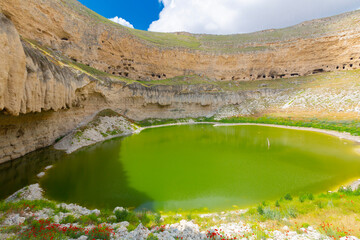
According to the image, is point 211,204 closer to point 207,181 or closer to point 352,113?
point 207,181

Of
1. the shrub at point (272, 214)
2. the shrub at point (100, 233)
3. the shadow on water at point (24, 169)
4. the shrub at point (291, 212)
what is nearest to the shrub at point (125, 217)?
the shrub at point (100, 233)

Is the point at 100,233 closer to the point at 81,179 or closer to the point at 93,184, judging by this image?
the point at 93,184

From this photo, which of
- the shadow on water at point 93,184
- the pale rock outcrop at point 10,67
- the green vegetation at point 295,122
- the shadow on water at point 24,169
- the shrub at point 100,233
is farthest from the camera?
the green vegetation at point 295,122

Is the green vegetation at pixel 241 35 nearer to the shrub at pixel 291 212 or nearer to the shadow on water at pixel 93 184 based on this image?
the shadow on water at pixel 93 184

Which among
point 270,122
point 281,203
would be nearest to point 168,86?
point 270,122

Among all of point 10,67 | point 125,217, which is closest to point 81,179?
point 125,217

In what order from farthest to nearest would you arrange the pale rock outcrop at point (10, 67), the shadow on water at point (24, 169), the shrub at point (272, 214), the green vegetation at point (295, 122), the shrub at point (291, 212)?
the green vegetation at point (295, 122)
the shadow on water at point (24, 169)
the pale rock outcrop at point (10, 67)
the shrub at point (291, 212)
the shrub at point (272, 214)

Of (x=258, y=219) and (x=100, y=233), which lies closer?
(x=100, y=233)
